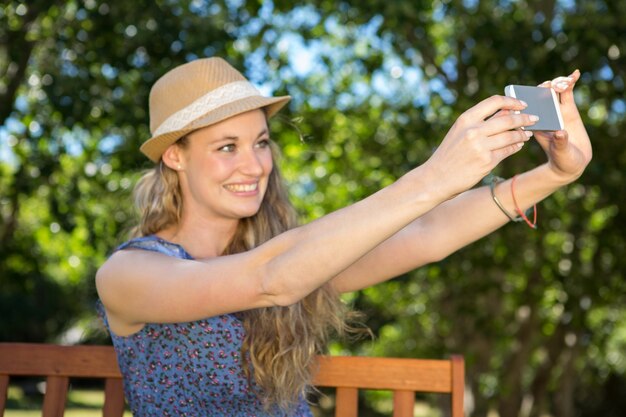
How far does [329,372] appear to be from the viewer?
262 cm

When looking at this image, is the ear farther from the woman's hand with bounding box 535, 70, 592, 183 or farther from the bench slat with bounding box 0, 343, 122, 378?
the woman's hand with bounding box 535, 70, 592, 183

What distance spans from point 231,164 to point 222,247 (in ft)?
1.09

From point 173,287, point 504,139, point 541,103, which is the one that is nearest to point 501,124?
point 504,139

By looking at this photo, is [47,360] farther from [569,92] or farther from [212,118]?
[569,92]

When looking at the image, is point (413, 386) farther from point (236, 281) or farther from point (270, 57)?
point (270, 57)

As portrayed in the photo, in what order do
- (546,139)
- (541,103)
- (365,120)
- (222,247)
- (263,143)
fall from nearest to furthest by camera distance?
(541,103) < (546,139) < (263,143) < (222,247) < (365,120)

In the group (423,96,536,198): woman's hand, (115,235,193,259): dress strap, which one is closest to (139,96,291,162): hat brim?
(115,235,193,259): dress strap

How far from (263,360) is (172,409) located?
0.31m

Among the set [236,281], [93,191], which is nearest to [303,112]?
[93,191]

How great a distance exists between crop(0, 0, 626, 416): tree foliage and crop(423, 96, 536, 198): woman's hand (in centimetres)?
171

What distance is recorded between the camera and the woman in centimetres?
223

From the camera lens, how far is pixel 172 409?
2.51 m

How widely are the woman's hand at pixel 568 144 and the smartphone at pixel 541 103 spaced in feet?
0.54

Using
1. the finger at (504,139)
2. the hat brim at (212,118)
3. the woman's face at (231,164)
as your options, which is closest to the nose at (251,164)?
the woman's face at (231,164)
